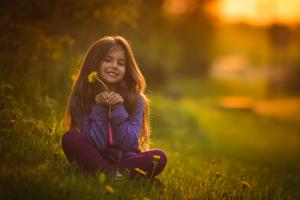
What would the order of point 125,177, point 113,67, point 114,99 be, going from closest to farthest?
point 125,177 → point 114,99 → point 113,67

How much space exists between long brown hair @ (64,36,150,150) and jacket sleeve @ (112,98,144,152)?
7.3 inches

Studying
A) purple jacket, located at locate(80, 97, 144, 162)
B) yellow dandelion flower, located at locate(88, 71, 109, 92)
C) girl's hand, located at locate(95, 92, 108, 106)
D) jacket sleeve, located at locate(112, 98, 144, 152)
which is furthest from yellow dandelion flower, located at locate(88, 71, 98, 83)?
jacket sleeve, located at locate(112, 98, 144, 152)

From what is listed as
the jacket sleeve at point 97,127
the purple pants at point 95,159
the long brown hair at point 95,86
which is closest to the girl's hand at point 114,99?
the jacket sleeve at point 97,127

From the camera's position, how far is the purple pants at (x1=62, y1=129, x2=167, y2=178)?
5125 millimetres

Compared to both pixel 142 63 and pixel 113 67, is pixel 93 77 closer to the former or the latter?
pixel 113 67

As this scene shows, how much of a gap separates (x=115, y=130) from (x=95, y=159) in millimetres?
386

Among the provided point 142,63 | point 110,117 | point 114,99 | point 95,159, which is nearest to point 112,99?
point 114,99

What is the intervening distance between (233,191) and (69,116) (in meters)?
1.94

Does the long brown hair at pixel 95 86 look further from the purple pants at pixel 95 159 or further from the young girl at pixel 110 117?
the purple pants at pixel 95 159

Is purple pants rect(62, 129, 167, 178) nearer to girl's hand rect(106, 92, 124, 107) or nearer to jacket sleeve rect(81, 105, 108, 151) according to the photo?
jacket sleeve rect(81, 105, 108, 151)

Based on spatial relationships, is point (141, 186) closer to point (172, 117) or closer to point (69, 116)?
point (69, 116)

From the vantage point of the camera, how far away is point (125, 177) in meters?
5.05

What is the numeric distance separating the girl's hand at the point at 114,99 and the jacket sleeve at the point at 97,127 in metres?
0.15

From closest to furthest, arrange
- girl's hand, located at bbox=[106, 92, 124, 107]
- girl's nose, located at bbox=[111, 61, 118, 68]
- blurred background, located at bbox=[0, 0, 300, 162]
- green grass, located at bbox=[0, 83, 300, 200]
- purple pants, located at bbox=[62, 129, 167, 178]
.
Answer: green grass, located at bbox=[0, 83, 300, 200] → purple pants, located at bbox=[62, 129, 167, 178] → girl's hand, located at bbox=[106, 92, 124, 107] → girl's nose, located at bbox=[111, 61, 118, 68] → blurred background, located at bbox=[0, 0, 300, 162]
